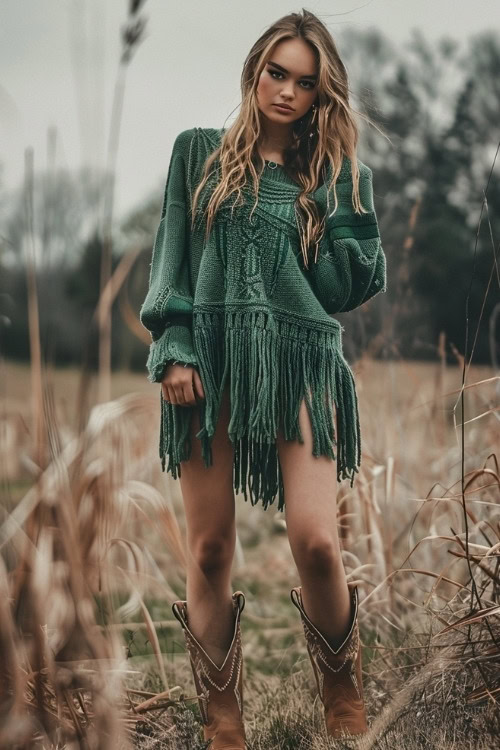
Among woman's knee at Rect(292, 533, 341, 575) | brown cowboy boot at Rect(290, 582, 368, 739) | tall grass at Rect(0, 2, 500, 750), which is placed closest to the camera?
tall grass at Rect(0, 2, 500, 750)

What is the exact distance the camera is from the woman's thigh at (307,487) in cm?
210

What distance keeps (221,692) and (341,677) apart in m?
0.30

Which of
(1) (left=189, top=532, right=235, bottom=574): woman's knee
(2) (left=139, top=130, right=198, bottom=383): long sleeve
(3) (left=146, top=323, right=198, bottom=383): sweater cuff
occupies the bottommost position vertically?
(1) (left=189, top=532, right=235, bottom=574): woman's knee

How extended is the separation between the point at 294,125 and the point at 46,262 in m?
1.38

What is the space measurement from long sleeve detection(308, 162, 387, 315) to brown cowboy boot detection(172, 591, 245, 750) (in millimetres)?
814

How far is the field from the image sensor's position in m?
1.20

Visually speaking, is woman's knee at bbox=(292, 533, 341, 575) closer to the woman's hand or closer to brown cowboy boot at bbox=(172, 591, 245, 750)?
brown cowboy boot at bbox=(172, 591, 245, 750)

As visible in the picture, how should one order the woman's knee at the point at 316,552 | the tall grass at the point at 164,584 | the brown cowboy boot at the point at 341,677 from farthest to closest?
the brown cowboy boot at the point at 341,677
the woman's knee at the point at 316,552
the tall grass at the point at 164,584

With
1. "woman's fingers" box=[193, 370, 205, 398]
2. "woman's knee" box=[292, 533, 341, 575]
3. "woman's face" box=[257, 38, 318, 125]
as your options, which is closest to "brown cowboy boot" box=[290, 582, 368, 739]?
"woman's knee" box=[292, 533, 341, 575]

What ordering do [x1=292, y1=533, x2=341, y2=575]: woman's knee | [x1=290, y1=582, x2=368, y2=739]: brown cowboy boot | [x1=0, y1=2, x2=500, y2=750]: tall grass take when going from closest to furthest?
[x1=0, y1=2, x2=500, y2=750]: tall grass, [x1=292, y1=533, x2=341, y2=575]: woman's knee, [x1=290, y1=582, x2=368, y2=739]: brown cowboy boot

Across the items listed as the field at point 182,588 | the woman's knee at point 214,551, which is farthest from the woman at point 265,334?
the field at point 182,588

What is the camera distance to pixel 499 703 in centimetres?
192

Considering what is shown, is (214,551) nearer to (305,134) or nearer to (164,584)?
(164,584)

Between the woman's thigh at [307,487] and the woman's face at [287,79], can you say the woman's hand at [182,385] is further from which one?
the woman's face at [287,79]
